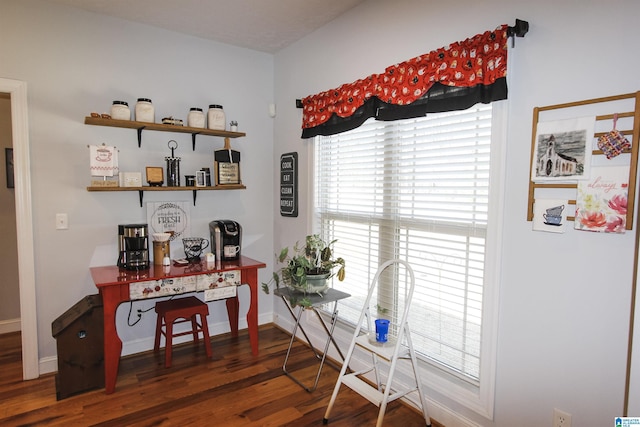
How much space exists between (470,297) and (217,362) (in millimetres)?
2012

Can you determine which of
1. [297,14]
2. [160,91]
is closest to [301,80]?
[297,14]

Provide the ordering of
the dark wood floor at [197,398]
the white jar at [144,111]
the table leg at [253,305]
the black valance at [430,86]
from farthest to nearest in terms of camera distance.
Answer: the table leg at [253,305] → the white jar at [144,111] → the dark wood floor at [197,398] → the black valance at [430,86]

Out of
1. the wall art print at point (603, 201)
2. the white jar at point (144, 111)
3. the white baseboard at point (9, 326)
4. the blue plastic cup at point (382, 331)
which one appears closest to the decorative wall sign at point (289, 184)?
the white jar at point (144, 111)

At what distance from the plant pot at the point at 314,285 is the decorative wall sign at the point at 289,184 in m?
1.00

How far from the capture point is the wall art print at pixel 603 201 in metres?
1.48

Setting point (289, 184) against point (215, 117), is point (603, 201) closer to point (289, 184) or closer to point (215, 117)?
point (289, 184)

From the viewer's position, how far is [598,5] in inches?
60.1

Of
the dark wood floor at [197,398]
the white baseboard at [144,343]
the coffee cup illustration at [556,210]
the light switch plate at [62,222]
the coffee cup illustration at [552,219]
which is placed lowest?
the dark wood floor at [197,398]

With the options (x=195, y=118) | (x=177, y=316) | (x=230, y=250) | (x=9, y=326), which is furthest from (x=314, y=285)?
(x=9, y=326)

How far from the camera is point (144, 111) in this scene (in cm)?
291

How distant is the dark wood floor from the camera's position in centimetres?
224

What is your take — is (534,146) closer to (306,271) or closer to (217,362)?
(306,271)

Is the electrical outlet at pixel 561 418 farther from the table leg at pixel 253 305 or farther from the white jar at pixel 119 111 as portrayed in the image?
the white jar at pixel 119 111

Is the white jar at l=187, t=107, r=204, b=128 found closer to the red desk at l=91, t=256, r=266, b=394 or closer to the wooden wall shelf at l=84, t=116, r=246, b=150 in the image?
the wooden wall shelf at l=84, t=116, r=246, b=150
